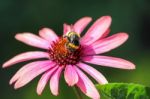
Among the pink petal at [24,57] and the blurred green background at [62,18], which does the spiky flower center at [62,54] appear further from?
the blurred green background at [62,18]

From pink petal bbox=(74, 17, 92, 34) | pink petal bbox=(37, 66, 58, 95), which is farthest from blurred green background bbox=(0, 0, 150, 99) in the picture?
pink petal bbox=(37, 66, 58, 95)

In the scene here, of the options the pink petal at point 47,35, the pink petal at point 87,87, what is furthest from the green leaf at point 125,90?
the pink petal at point 47,35

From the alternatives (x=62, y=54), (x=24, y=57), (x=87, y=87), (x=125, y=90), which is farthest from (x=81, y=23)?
(x=125, y=90)

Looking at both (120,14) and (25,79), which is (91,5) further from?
(25,79)

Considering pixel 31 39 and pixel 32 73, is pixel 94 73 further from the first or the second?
pixel 31 39

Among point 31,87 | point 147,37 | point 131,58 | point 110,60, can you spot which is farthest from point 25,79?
point 147,37

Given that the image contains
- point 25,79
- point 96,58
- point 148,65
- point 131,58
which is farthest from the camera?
point 131,58

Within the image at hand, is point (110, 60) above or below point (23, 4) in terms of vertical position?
below
